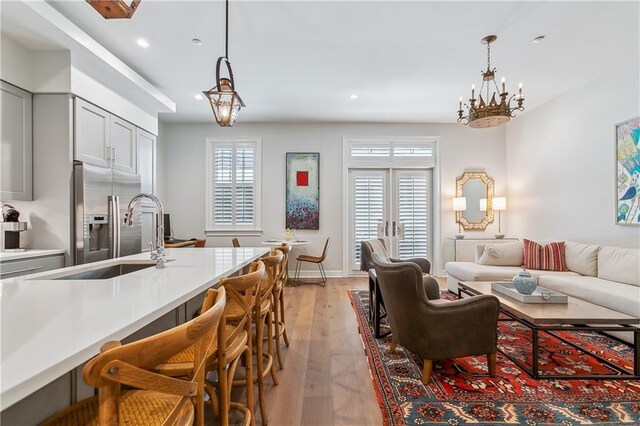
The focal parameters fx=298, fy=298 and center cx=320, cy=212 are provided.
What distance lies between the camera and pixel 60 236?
295cm

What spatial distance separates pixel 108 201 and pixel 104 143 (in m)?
0.68

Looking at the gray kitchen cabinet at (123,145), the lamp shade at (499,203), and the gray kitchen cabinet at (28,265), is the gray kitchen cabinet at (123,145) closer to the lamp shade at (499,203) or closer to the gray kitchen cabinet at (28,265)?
the gray kitchen cabinet at (28,265)

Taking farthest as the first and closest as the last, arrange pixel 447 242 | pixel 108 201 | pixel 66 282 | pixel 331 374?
pixel 447 242 → pixel 108 201 → pixel 331 374 → pixel 66 282

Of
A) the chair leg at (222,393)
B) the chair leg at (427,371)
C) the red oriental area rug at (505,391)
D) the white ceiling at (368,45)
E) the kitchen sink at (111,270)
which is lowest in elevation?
the red oriental area rug at (505,391)

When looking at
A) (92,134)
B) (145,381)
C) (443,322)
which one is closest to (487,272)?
(443,322)

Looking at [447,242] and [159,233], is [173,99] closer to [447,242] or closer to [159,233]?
[159,233]

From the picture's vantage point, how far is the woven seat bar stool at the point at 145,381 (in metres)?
0.56

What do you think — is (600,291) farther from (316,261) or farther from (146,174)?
(146,174)

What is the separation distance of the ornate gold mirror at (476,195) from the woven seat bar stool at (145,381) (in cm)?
589

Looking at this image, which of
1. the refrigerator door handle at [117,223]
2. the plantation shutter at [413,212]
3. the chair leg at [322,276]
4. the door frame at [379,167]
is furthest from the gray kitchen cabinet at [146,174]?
the plantation shutter at [413,212]

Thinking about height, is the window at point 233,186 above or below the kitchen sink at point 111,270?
above

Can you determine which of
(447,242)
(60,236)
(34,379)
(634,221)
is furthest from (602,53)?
(60,236)

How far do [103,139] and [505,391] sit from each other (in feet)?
14.8

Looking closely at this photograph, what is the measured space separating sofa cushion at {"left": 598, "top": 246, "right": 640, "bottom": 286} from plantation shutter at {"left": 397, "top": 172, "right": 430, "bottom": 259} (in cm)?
275
